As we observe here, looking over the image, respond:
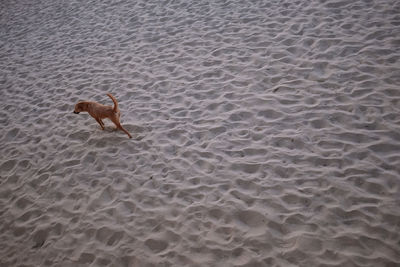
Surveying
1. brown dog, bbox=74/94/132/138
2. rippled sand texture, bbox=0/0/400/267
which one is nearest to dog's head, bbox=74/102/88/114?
brown dog, bbox=74/94/132/138

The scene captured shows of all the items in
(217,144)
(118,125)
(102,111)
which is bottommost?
(217,144)

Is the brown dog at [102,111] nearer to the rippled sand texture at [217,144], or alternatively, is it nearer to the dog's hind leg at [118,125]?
the dog's hind leg at [118,125]

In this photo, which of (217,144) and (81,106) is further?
(81,106)

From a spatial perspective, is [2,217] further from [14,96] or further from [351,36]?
[351,36]

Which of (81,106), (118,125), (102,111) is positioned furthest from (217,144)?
(81,106)

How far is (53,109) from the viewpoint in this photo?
4.78 meters

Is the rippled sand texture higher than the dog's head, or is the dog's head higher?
the dog's head

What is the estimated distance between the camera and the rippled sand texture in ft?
9.03

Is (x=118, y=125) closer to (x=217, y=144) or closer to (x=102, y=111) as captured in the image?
(x=102, y=111)

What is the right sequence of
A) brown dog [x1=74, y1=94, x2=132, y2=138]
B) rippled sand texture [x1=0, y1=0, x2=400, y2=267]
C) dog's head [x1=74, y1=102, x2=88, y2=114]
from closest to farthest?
rippled sand texture [x1=0, y1=0, x2=400, y2=267], brown dog [x1=74, y1=94, x2=132, y2=138], dog's head [x1=74, y1=102, x2=88, y2=114]

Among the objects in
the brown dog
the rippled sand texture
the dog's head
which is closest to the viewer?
the rippled sand texture

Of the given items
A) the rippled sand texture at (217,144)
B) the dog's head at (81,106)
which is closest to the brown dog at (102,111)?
the dog's head at (81,106)

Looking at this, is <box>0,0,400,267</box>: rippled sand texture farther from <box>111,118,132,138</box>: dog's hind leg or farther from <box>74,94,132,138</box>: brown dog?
<box>74,94,132,138</box>: brown dog

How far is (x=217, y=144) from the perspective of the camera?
3678mm
